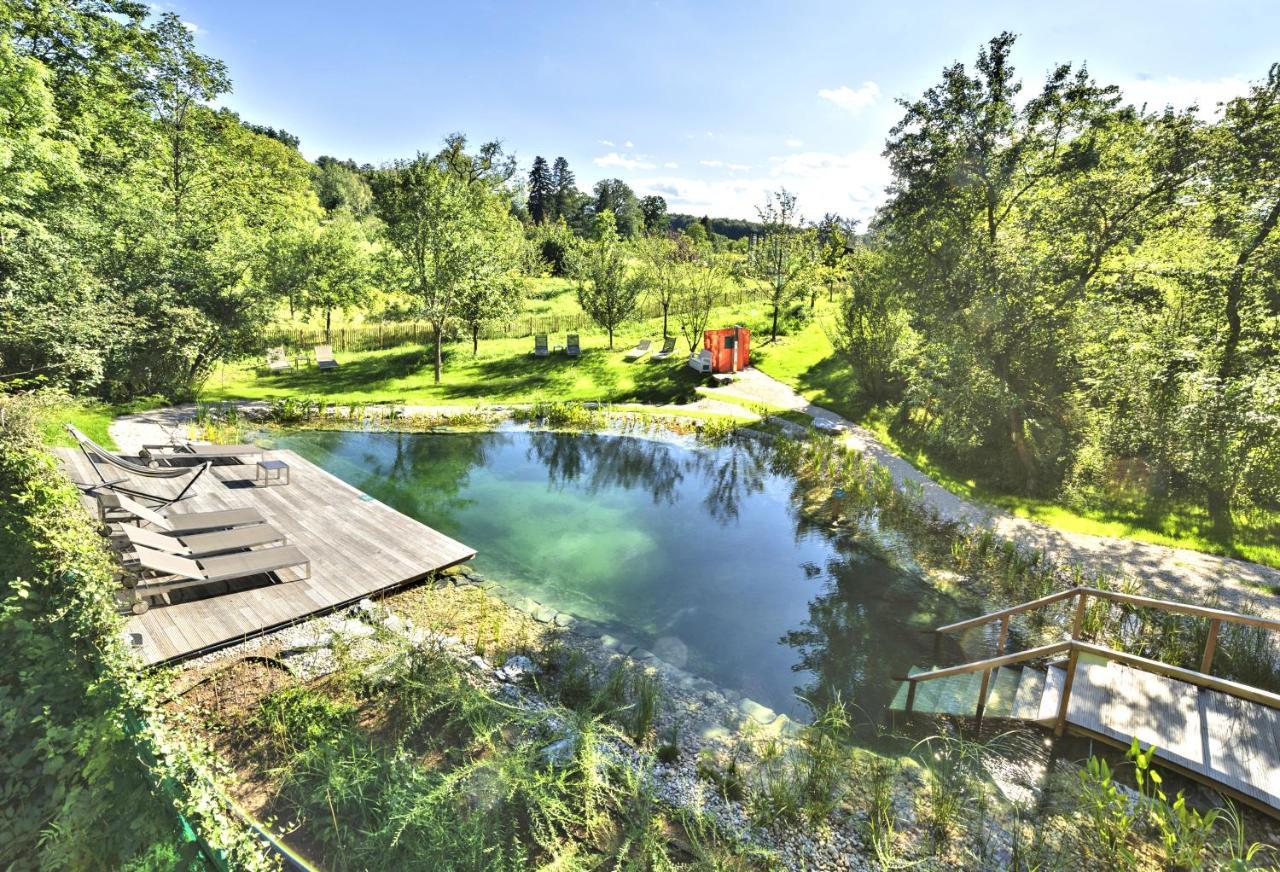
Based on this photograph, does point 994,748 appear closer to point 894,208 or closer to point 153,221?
point 894,208

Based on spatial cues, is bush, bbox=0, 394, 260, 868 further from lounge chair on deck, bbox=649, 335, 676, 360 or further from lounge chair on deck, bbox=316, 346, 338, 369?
lounge chair on deck, bbox=649, 335, 676, 360

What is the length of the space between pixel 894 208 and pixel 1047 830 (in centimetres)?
1237

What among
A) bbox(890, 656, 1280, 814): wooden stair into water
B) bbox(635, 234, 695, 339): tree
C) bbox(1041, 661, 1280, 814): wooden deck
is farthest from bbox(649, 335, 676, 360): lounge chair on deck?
bbox(1041, 661, 1280, 814): wooden deck

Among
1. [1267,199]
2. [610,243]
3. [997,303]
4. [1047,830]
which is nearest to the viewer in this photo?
[1047,830]

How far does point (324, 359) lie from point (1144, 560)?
23883 mm

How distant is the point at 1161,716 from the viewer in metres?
4.98

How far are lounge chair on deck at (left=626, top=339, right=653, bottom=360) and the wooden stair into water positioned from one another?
18230mm

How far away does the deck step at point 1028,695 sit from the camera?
18.3 ft

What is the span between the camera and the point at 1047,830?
4.43 metres

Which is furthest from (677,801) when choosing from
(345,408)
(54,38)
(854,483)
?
(54,38)

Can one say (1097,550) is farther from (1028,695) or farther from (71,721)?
(71,721)

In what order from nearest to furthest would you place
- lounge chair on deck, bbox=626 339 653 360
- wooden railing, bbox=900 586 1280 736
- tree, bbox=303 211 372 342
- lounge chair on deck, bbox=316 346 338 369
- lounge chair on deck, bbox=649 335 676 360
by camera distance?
wooden railing, bbox=900 586 1280 736
lounge chair on deck, bbox=316 346 338 369
lounge chair on deck, bbox=649 335 676 360
lounge chair on deck, bbox=626 339 653 360
tree, bbox=303 211 372 342

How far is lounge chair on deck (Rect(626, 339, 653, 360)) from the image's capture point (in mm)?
23250

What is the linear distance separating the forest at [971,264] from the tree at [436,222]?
0.08m
